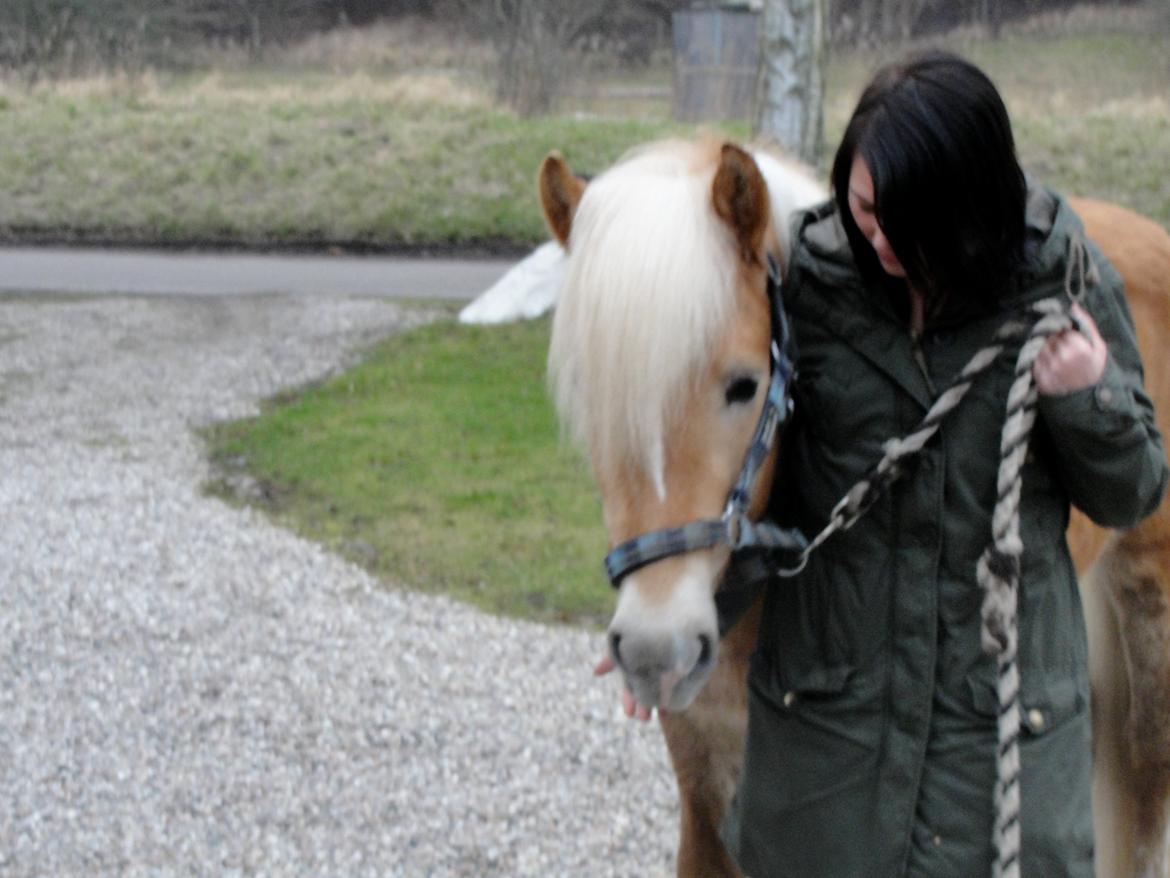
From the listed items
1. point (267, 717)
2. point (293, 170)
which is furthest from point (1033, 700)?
point (293, 170)

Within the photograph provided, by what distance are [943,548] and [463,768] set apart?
264 cm

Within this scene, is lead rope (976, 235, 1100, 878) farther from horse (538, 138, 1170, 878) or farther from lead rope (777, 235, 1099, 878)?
horse (538, 138, 1170, 878)

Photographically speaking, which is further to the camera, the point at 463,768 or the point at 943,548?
the point at 463,768

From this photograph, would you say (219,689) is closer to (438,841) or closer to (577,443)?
(438,841)

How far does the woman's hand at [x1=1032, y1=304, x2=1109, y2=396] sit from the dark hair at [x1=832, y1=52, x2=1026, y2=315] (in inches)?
4.7

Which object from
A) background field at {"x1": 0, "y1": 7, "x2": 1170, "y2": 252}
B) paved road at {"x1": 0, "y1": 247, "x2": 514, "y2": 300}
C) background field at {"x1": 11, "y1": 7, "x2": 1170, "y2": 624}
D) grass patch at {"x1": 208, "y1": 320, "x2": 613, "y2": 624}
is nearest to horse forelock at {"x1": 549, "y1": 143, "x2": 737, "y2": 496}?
background field at {"x1": 11, "y1": 7, "x2": 1170, "y2": 624}

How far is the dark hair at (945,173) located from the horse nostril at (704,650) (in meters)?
0.57

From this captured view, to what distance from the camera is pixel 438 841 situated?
383cm

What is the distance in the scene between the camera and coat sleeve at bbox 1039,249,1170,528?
181 cm

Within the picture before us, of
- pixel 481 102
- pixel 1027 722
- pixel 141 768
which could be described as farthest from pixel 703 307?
pixel 481 102

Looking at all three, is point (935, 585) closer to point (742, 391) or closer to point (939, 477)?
point (939, 477)

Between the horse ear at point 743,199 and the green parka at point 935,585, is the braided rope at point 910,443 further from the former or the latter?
the horse ear at point 743,199

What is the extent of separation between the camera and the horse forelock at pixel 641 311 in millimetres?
1882

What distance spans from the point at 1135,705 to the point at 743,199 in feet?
6.18
